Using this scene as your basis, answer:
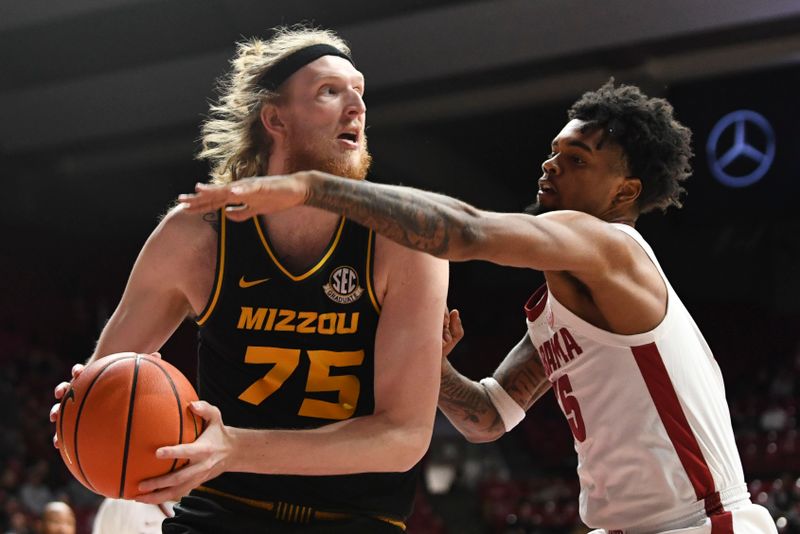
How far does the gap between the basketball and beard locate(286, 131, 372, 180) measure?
2.70 feet

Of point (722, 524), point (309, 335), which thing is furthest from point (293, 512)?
point (722, 524)

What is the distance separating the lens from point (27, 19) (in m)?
11.5

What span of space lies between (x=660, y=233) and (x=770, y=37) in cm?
531

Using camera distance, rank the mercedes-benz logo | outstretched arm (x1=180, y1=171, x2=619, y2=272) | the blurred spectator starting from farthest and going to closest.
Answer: the mercedes-benz logo
the blurred spectator
outstretched arm (x1=180, y1=171, x2=619, y2=272)

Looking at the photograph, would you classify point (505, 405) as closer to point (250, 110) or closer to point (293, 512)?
point (293, 512)

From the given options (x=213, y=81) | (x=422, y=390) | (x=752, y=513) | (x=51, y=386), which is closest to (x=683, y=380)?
(x=752, y=513)

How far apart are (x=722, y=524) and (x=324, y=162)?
1.51m

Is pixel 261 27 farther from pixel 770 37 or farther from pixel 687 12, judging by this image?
pixel 770 37

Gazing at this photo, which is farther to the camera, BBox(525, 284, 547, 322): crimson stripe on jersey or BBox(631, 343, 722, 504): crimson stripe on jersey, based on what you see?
BBox(525, 284, 547, 322): crimson stripe on jersey

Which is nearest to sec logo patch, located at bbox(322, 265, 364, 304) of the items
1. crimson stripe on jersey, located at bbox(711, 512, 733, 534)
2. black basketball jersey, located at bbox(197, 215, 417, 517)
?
black basketball jersey, located at bbox(197, 215, 417, 517)

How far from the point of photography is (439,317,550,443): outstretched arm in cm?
337

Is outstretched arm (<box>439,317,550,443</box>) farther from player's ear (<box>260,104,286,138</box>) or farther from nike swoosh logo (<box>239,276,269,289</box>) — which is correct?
player's ear (<box>260,104,286,138</box>)

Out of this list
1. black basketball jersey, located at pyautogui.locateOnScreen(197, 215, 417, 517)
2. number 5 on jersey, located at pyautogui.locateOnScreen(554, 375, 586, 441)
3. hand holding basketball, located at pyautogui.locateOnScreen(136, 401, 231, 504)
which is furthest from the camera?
number 5 on jersey, located at pyautogui.locateOnScreen(554, 375, 586, 441)

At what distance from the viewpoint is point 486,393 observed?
339 cm
